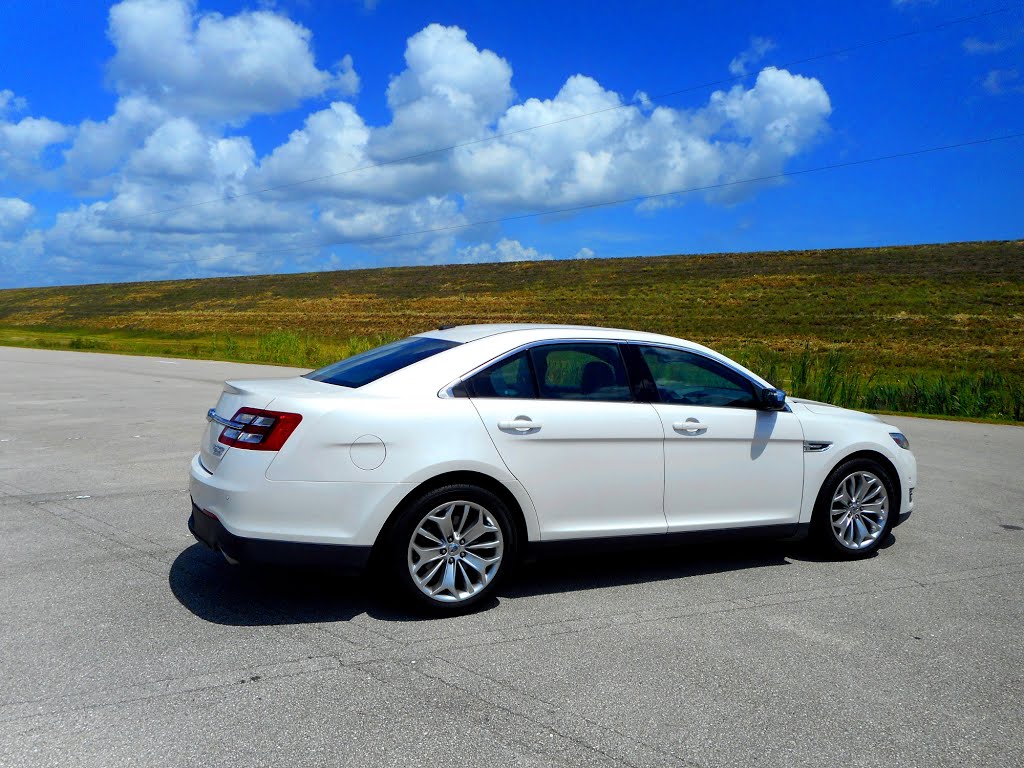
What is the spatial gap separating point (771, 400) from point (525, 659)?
2592mm

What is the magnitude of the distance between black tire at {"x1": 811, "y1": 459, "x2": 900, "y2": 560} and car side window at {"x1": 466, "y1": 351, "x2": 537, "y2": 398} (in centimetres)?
233

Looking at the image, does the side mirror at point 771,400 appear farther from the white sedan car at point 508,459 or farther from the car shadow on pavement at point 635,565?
the car shadow on pavement at point 635,565

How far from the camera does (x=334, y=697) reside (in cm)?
395

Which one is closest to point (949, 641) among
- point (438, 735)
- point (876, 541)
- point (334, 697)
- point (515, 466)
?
point (876, 541)

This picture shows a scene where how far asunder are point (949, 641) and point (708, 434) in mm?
1768

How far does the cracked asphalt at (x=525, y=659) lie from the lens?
3.56 m

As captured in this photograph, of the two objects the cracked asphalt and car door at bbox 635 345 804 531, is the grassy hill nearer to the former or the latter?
car door at bbox 635 345 804 531

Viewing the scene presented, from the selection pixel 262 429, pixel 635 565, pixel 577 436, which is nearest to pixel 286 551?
pixel 262 429

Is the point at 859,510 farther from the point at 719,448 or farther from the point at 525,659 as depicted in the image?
the point at 525,659

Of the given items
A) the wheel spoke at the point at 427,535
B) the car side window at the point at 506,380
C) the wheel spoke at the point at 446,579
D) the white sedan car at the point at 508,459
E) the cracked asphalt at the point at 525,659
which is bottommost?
the cracked asphalt at the point at 525,659

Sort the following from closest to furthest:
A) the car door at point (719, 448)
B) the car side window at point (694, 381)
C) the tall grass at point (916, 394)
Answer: the car door at point (719, 448) < the car side window at point (694, 381) < the tall grass at point (916, 394)

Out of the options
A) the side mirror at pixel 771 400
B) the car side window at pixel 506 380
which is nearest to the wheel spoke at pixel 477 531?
the car side window at pixel 506 380

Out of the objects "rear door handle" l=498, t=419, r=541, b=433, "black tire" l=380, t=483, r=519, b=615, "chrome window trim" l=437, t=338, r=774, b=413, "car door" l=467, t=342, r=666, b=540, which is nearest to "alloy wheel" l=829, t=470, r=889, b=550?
"chrome window trim" l=437, t=338, r=774, b=413

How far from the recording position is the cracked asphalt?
11.7ft
